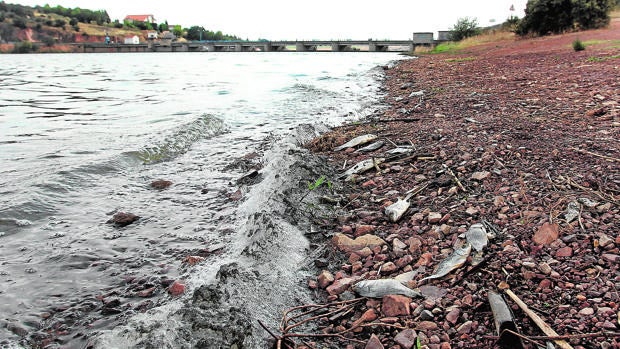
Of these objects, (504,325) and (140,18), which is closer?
(504,325)

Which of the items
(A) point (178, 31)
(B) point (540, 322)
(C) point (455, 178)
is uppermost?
(A) point (178, 31)

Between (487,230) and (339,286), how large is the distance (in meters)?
1.08

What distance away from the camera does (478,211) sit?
10.3 ft

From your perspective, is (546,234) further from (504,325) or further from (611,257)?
(504,325)

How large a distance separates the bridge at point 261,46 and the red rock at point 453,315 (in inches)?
3654

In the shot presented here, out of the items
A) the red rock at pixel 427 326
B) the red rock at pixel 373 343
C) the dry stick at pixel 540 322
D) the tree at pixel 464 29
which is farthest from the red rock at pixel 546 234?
the tree at pixel 464 29

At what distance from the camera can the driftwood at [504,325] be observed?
1852mm

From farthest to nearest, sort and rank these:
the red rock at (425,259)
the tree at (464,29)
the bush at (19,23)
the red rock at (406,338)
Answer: the bush at (19,23) → the tree at (464,29) → the red rock at (425,259) → the red rock at (406,338)

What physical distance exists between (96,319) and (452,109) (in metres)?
6.53

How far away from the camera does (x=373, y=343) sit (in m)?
2.05

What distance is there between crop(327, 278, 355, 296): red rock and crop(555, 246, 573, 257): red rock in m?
1.18

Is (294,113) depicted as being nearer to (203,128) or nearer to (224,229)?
(203,128)

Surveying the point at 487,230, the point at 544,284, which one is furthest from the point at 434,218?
the point at 544,284

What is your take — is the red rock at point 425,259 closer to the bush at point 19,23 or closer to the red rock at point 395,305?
the red rock at point 395,305
